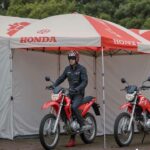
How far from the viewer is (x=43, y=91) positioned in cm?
1415

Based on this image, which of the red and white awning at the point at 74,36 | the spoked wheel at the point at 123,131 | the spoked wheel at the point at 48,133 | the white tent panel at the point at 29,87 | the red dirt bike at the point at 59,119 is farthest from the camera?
the white tent panel at the point at 29,87

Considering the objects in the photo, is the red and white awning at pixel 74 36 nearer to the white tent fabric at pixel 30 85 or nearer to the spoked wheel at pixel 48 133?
the white tent fabric at pixel 30 85

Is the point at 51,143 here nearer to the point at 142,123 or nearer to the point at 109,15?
the point at 142,123

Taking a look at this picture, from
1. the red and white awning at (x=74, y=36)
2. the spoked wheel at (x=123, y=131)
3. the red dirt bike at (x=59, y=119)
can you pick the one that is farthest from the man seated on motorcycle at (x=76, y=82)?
the spoked wheel at (x=123, y=131)

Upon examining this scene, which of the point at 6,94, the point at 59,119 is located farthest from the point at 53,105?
the point at 6,94

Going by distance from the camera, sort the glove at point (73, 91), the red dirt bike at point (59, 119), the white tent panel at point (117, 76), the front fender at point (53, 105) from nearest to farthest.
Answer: the red dirt bike at point (59, 119)
the front fender at point (53, 105)
the glove at point (73, 91)
the white tent panel at point (117, 76)

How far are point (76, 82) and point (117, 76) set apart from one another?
11.4 feet

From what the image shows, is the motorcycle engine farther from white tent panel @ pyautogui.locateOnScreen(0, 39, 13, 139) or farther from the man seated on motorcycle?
white tent panel @ pyautogui.locateOnScreen(0, 39, 13, 139)

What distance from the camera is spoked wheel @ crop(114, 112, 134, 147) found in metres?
11.8

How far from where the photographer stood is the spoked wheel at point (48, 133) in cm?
1105

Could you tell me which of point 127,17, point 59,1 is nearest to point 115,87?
point 127,17

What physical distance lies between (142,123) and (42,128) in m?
2.51

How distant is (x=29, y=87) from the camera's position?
13.7m

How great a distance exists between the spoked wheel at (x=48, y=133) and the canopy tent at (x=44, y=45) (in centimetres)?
173
